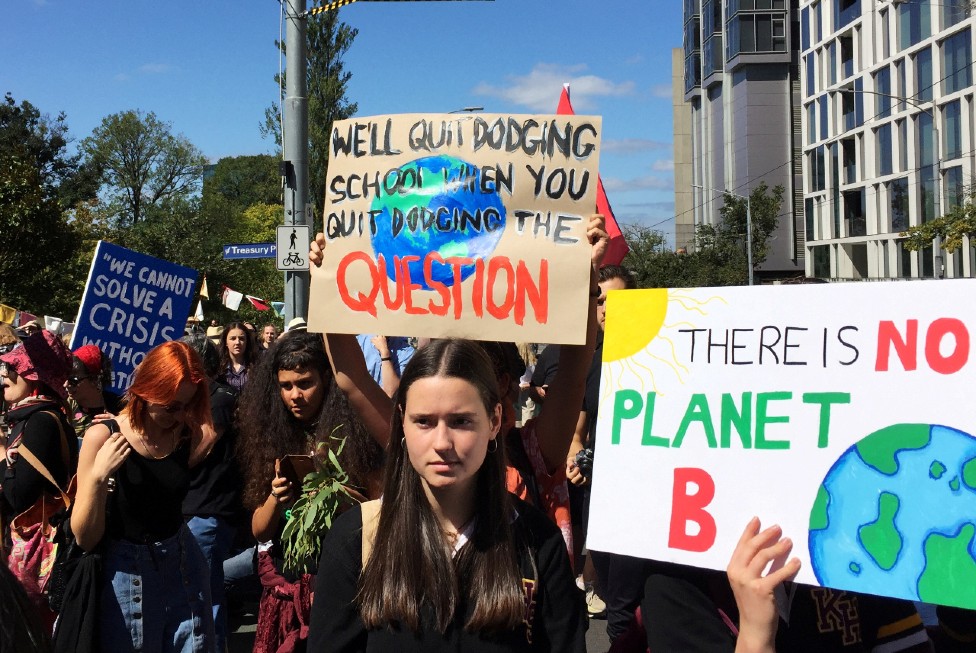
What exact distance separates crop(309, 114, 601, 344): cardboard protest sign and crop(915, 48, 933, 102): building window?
154 ft

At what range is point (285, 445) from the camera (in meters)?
3.95

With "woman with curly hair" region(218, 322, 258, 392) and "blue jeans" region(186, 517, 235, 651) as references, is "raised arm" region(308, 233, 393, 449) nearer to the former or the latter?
"blue jeans" region(186, 517, 235, 651)

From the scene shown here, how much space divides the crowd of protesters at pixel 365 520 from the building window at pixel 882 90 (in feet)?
161

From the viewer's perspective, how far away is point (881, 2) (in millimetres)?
48625

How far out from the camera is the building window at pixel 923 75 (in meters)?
44.7

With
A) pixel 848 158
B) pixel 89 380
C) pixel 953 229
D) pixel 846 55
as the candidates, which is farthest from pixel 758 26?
pixel 89 380

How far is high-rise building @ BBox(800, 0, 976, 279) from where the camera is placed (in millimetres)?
41812

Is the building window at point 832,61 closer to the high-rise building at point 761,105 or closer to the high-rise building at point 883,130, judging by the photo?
the high-rise building at point 883,130

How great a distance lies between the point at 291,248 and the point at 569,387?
23.0ft

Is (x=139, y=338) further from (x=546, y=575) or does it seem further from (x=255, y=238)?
(x=255, y=238)

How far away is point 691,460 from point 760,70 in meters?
70.3

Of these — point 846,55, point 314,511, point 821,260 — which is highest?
point 846,55

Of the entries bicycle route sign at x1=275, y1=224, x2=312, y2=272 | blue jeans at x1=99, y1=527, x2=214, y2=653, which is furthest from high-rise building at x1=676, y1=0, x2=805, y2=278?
blue jeans at x1=99, y1=527, x2=214, y2=653

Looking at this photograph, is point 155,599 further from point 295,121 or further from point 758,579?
point 295,121
